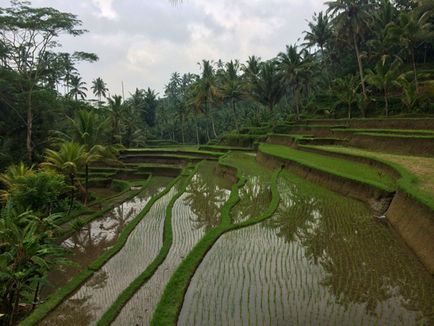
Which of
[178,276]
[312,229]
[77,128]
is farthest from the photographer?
[77,128]

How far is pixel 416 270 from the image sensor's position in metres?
5.81

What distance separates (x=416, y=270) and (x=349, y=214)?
3218 millimetres

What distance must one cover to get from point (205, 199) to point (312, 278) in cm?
817

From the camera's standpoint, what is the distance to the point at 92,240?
36.3ft

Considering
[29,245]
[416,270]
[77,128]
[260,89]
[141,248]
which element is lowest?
[141,248]

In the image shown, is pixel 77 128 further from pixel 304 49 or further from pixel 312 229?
pixel 304 49

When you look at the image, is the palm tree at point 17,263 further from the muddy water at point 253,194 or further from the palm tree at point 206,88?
the palm tree at point 206,88

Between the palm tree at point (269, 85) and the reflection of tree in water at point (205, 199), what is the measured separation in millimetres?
15877

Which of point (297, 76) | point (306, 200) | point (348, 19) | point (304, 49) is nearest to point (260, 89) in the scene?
point (297, 76)

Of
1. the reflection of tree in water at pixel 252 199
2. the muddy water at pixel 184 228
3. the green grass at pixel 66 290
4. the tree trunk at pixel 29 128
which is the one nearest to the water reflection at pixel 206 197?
the muddy water at pixel 184 228

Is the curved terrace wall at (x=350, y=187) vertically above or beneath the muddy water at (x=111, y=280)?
above

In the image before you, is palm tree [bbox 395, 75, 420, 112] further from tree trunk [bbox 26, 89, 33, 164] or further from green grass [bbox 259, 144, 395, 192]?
tree trunk [bbox 26, 89, 33, 164]

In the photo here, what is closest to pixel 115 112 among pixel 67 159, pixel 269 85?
pixel 269 85

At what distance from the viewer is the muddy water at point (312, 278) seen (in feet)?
15.4
